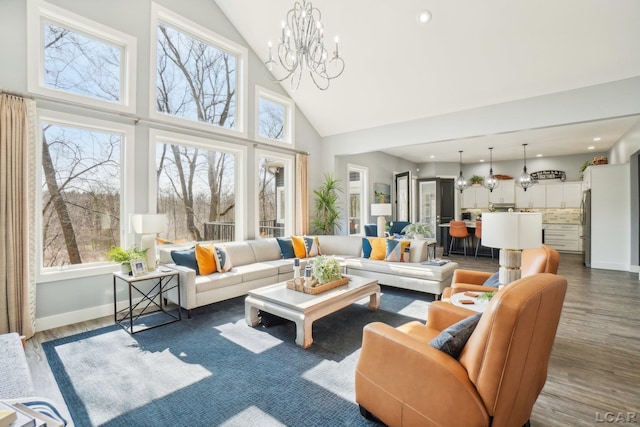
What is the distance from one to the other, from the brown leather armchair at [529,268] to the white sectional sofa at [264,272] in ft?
2.78

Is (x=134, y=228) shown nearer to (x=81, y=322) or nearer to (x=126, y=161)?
(x=126, y=161)

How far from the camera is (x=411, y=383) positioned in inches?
61.8

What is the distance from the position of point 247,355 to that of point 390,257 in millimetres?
2841

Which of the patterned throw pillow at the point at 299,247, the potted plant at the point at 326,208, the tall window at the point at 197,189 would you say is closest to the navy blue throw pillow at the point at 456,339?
the patterned throw pillow at the point at 299,247

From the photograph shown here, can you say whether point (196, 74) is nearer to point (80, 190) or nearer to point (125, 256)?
point (80, 190)

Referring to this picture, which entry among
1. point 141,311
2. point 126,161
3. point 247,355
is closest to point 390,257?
point 247,355

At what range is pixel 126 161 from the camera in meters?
3.89

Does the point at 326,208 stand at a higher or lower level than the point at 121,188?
lower

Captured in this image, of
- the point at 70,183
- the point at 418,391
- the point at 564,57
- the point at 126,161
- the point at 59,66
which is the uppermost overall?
the point at 564,57

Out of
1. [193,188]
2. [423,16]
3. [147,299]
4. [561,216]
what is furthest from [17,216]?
[561,216]

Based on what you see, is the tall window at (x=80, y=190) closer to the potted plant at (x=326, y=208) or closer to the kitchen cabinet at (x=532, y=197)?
the potted plant at (x=326, y=208)

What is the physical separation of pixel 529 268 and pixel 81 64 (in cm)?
527

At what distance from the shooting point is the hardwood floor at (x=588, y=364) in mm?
1951

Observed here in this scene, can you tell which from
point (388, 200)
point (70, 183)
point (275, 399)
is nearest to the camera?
point (275, 399)
